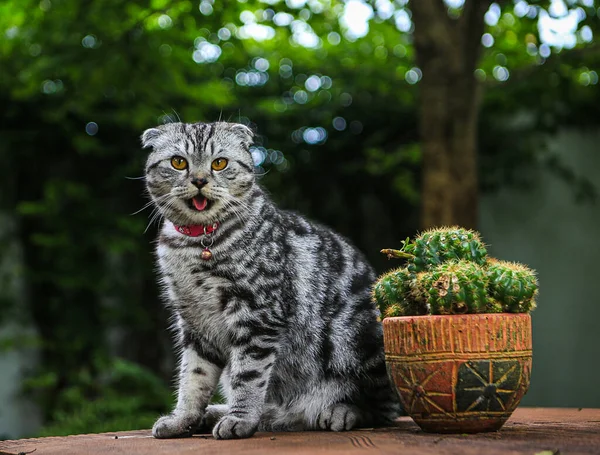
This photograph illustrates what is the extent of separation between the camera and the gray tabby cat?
2.83 metres

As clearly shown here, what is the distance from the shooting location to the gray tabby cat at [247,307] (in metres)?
2.83

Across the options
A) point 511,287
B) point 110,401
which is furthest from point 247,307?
point 110,401

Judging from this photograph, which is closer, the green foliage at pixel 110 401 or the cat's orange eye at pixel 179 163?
the cat's orange eye at pixel 179 163

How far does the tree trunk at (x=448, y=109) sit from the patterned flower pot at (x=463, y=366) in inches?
105

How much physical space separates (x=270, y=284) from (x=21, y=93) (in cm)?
377

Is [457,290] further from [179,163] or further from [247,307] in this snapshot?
[179,163]

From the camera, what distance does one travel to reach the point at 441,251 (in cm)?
264

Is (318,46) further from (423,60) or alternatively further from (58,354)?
(58,354)

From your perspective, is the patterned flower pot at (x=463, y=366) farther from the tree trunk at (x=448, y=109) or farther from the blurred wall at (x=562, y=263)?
the blurred wall at (x=562, y=263)

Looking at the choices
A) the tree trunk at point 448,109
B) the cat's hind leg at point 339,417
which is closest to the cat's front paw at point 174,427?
the cat's hind leg at point 339,417

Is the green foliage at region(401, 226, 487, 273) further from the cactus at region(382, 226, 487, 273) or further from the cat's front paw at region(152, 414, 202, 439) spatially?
the cat's front paw at region(152, 414, 202, 439)

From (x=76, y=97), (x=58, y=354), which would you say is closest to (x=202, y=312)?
(x=76, y=97)

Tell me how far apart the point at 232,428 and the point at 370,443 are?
538mm

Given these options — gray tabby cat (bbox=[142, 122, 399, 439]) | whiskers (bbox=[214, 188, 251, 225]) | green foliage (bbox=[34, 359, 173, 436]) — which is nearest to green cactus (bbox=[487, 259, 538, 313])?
gray tabby cat (bbox=[142, 122, 399, 439])
